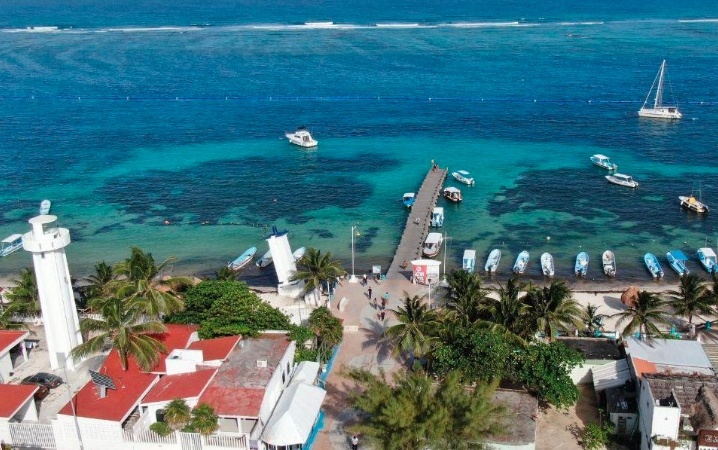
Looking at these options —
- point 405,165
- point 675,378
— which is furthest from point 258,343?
point 405,165

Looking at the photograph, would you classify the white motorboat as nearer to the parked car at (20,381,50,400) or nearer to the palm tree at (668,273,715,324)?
the palm tree at (668,273,715,324)

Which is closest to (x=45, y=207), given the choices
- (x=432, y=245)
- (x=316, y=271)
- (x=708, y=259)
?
(x=316, y=271)

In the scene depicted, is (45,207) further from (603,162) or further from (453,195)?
(603,162)

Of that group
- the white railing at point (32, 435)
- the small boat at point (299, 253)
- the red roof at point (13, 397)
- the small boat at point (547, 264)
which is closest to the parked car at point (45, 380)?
the red roof at point (13, 397)

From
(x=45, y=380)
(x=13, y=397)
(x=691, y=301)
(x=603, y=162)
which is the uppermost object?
(x=13, y=397)

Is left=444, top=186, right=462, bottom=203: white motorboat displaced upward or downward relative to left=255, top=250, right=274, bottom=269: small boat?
upward

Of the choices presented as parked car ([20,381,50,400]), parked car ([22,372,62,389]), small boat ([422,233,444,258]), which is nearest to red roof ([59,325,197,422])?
parked car ([20,381,50,400])
